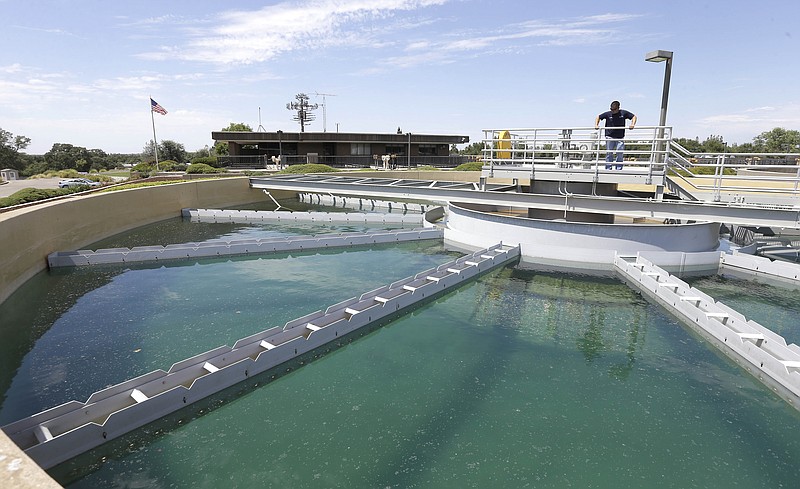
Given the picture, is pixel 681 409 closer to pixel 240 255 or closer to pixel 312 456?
pixel 312 456

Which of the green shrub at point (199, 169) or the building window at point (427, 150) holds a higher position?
the building window at point (427, 150)

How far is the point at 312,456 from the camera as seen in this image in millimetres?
5289

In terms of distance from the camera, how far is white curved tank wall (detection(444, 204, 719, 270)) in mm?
13305

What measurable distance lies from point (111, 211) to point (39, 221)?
5003 millimetres

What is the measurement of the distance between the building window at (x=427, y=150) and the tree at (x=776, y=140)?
159ft

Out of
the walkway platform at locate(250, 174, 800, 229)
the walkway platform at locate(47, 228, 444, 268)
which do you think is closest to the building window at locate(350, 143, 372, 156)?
the walkway platform at locate(250, 174, 800, 229)

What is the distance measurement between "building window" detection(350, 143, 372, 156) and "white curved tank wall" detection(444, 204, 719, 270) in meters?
36.3

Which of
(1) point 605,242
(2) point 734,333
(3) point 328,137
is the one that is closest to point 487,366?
(2) point 734,333

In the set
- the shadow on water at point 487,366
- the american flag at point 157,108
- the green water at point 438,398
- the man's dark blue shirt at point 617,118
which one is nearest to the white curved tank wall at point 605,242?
the shadow on water at point 487,366

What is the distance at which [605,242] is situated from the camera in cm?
1344

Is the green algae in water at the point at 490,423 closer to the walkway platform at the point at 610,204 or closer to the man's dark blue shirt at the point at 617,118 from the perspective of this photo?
the walkway platform at the point at 610,204

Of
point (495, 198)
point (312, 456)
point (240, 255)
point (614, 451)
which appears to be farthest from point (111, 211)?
point (614, 451)

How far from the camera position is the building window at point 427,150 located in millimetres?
51438

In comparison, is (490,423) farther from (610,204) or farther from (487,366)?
(610,204)
